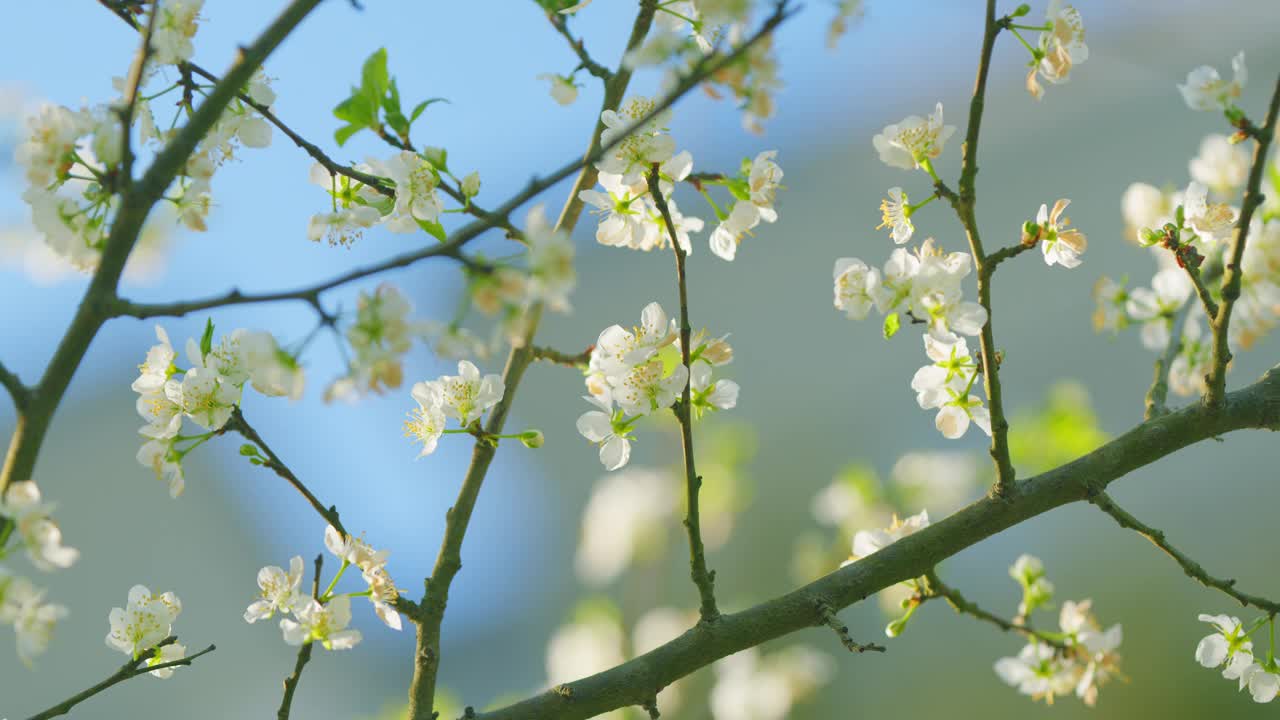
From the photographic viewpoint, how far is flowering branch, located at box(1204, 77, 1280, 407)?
626 mm

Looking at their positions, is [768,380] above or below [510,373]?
above

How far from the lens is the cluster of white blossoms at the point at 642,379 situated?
69cm

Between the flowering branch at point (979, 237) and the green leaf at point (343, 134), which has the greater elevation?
the green leaf at point (343, 134)

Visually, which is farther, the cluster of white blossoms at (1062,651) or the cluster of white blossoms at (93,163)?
the cluster of white blossoms at (1062,651)

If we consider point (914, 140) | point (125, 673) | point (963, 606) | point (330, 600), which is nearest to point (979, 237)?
point (914, 140)

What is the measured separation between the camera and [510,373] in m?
0.80

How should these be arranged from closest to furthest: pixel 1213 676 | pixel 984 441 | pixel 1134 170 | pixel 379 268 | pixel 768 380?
pixel 379 268 → pixel 1213 676 → pixel 984 441 → pixel 1134 170 → pixel 768 380

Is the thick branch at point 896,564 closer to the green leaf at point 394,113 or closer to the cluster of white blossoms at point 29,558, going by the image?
the cluster of white blossoms at point 29,558

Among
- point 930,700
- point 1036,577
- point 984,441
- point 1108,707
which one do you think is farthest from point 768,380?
point 1036,577

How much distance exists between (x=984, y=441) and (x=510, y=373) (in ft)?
7.23

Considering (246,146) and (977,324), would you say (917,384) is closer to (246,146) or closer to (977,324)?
(977,324)

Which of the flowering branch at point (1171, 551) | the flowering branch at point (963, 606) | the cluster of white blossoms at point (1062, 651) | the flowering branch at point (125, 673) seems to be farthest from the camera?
the cluster of white blossoms at point (1062, 651)

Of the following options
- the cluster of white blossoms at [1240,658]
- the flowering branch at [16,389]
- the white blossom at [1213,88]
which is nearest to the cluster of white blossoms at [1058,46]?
the white blossom at [1213,88]

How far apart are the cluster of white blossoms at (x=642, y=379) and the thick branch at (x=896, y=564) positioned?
5.8 inches
